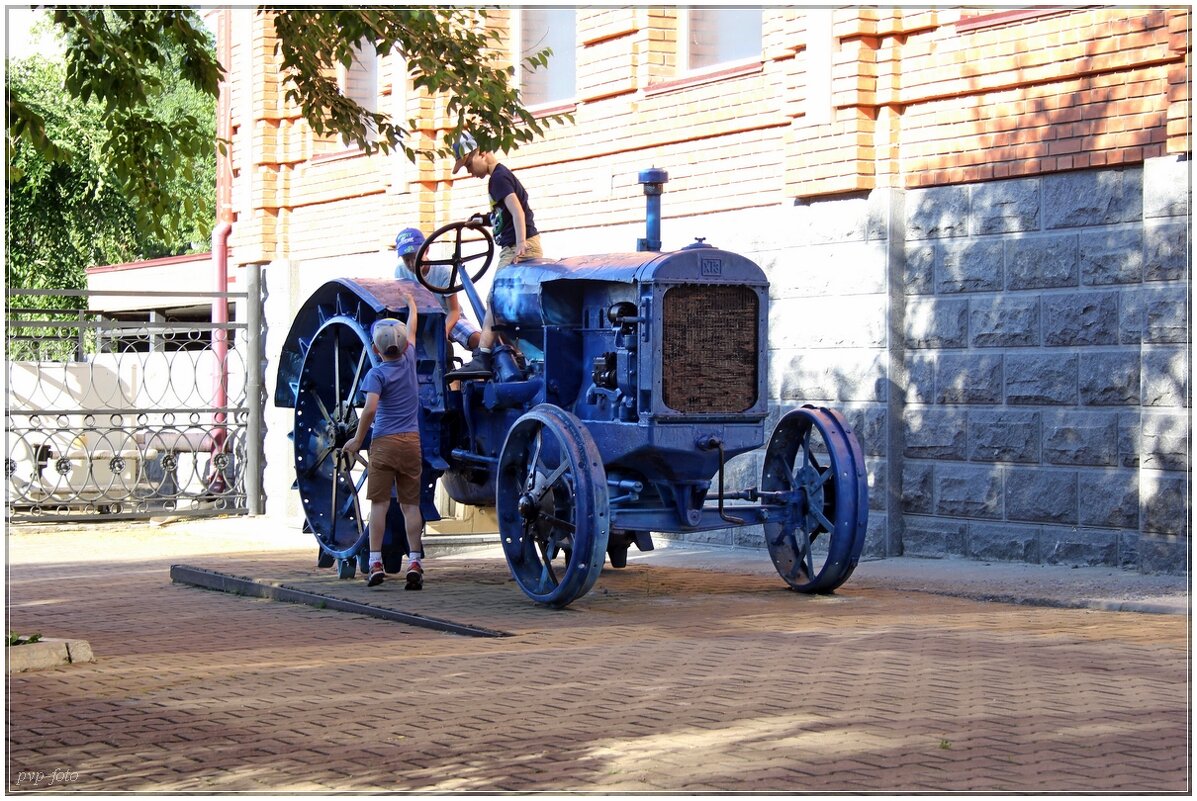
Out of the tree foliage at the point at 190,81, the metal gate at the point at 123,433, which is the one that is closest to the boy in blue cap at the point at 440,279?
the tree foliage at the point at 190,81

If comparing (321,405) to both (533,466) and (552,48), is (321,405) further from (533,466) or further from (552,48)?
(552,48)

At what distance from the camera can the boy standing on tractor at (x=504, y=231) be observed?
12.0m

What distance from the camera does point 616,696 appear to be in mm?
7629

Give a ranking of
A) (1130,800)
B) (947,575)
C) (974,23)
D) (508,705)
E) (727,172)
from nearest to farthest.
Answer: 1. (1130,800)
2. (508,705)
3. (947,575)
4. (974,23)
5. (727,172)

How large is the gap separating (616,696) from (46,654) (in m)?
3.05

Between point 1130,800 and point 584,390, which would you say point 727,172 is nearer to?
point 584,390

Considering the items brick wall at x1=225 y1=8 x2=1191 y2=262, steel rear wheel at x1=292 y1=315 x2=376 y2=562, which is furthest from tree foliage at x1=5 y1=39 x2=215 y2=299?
steel rear wheel at x1=292 y1=315 x2=376 y2=562

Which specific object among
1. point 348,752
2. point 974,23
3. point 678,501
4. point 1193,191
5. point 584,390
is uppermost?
point 974,23

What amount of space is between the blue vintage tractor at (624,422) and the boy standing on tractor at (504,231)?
119 millimetres

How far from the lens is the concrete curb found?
860cm

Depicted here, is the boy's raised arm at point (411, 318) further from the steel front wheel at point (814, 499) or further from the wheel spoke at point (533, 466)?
the steel front wheel at point (814, 499)

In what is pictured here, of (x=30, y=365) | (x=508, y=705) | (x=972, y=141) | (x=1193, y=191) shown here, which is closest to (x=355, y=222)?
(x=30, y=365)

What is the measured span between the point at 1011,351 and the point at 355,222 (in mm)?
9920

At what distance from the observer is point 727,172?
15328mm
